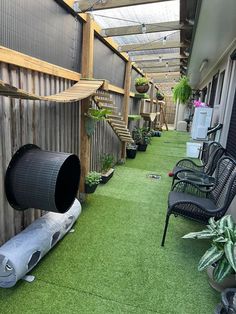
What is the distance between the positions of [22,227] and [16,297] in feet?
2.18

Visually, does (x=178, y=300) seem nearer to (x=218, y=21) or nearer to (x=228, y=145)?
(x=228, y=145)

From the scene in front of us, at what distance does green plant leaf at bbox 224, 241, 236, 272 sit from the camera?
4.61ft

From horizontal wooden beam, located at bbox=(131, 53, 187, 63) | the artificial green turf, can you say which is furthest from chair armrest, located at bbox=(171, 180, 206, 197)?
horizontal wooden beam, located at bbox=(131, 53, 187, 63)

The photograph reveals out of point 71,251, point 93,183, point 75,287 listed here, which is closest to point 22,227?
point 71,251

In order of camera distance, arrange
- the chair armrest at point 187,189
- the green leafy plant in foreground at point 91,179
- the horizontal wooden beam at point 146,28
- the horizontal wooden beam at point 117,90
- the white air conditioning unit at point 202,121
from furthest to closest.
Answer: the white air conditioning unit at point 202,121, the horizontal wooden beam at point 117,90, the horizontal wooden beam at point 146,28, the green leafy plant in foreground at point 91,179, the chair armrest at point 187,189

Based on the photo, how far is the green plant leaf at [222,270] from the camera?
1491 millimetres

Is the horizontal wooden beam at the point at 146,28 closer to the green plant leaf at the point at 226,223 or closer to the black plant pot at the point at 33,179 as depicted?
the black plant pot at the point at 33,179

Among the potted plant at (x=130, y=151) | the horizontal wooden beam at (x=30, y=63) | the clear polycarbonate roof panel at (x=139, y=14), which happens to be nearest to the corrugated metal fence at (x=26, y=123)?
the horizontal wooden beam at (x=30, y=63)

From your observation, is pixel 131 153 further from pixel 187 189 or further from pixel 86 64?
pixel 86 64

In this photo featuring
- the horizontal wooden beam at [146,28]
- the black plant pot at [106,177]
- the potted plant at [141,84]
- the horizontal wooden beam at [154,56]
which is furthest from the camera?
the potted plant at [141,84]

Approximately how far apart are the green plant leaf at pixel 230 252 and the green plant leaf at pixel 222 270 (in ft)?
0.35

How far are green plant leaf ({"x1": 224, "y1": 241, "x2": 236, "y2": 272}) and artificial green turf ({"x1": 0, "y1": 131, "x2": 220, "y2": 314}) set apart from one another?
1.92 feet

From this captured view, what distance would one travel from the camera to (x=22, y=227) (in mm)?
2262

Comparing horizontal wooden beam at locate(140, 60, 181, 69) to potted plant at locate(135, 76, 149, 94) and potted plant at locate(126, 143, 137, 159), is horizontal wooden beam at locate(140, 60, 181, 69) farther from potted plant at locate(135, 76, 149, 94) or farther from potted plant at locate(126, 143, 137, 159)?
potted plant at locate(126, 143, 137, 159)
